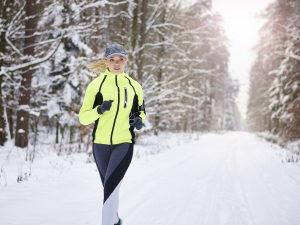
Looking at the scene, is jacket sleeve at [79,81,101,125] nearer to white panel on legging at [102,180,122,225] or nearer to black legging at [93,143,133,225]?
black legging at [93,143,133,225]

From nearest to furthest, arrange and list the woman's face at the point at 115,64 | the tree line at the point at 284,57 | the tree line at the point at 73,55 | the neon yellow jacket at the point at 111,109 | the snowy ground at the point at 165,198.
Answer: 1. the neon yellow jacket at the point at 111,109
2. the woman's face at the point at 115,64
3. the snowy ground at the point at 165,198
4. the tree line at the point at 73,55
5. the tree line at the point at 284,57

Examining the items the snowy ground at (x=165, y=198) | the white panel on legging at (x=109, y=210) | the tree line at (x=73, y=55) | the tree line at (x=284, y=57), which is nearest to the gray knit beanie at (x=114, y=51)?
the white panel on legging at (x=109, y=210)

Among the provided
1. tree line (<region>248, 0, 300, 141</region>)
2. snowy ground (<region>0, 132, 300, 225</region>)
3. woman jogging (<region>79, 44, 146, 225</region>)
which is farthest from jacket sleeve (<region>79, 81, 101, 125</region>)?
tree line (<region>248, 0, 300, 141</region>)

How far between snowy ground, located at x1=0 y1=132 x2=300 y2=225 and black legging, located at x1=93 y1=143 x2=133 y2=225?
2.78 ft

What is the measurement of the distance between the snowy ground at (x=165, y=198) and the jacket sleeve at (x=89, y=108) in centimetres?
163

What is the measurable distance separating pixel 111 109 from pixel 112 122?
6.0 inches

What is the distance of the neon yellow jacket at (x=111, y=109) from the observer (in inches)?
90.5

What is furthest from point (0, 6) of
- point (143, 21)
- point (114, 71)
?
point (114, 71)

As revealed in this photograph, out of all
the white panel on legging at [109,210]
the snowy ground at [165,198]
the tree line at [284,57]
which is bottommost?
the snowy ground at [165,198]

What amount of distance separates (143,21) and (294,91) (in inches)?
380

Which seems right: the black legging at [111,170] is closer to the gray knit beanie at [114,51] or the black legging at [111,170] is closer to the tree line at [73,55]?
the gray knit beanie at [114,51]

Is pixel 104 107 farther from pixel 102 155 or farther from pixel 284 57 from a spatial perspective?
pixel 284 57

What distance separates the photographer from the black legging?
7.20ft

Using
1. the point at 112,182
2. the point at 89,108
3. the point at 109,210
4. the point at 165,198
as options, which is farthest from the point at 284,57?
the point at 109,210
